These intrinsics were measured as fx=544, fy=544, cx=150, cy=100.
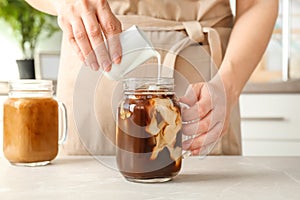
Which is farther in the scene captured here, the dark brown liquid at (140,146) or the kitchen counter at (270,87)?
the kitchen counter at (270,87)

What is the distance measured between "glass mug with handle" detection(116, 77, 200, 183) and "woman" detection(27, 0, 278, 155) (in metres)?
0.15

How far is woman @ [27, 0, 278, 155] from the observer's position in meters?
0.90

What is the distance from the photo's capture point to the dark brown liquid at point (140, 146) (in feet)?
2.32

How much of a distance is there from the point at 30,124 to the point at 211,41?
1.48 feet

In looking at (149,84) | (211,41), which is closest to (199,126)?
(149,84)

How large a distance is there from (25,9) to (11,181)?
1.68 metres

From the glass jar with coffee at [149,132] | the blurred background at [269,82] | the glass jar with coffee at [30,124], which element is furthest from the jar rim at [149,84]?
the blurred background at [269,82]

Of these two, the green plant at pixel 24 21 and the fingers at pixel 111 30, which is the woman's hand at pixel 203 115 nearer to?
the fingers at pixel 111 30

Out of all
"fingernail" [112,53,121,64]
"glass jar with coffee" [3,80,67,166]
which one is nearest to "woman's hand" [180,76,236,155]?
"fingernail" [112,53,121,64]

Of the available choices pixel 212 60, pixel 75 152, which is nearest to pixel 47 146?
pixel 75 152

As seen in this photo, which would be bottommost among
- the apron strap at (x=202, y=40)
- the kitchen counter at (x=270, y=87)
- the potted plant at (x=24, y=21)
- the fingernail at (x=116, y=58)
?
the kitchen counter at (x=270, y=87)

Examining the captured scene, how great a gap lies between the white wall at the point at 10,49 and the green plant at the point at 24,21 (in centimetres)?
4

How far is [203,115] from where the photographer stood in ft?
2.88

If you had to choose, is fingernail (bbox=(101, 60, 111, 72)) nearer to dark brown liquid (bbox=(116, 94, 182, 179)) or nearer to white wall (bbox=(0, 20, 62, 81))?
dark brown liquid (bbox=(116, 94, 182, 179))
